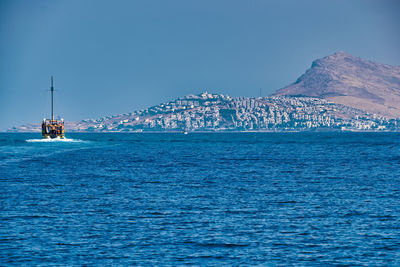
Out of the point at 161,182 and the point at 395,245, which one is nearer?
the point at 395,245

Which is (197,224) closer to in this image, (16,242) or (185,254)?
(185,254)

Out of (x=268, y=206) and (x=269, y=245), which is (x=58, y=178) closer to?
(x=268, y=206)

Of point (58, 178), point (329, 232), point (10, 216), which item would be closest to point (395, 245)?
point (329, 232)

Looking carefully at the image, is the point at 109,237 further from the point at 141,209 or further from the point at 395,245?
the point at 395,245

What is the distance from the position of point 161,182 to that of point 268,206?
21502mm

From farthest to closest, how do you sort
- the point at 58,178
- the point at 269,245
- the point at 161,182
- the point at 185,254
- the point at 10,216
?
the point at 58,178
the point at 161,182
the point at 10,216
the point at 269,245
the point at 185,254

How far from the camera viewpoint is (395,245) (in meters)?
31.6

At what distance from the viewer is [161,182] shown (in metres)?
64.2

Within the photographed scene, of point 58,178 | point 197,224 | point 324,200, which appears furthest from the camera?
point 58,178

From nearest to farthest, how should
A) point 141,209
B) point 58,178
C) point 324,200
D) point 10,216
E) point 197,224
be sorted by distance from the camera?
point 197,224, point 10,216, point 141,209, point 324,200, point 58,178

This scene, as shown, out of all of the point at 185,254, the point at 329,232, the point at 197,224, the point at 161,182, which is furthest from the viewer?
the point at 161,182

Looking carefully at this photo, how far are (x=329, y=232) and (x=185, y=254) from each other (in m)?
9.40

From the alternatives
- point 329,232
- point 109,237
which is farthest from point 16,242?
point 329,232

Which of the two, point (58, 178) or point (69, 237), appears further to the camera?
point (58, 178)
